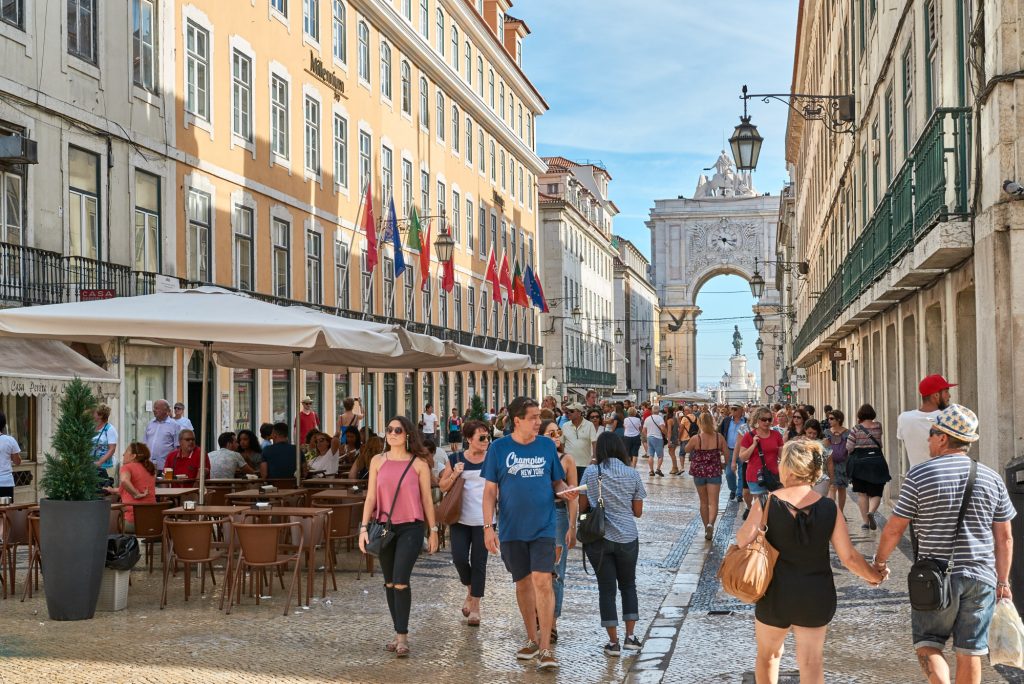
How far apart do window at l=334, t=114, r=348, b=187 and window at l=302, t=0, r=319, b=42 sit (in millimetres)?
2275

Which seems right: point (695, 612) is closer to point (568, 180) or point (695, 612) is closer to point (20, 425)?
point (20, 425)

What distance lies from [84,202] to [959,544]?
16.7 metres

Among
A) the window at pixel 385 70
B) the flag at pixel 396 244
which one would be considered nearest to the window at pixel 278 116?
the flag at pixel 396 244

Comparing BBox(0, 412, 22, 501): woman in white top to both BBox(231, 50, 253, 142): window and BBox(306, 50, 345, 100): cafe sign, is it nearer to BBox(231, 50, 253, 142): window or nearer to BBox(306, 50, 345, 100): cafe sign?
BBox(231, 50, 253, 142): window

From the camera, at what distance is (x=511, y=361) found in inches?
773

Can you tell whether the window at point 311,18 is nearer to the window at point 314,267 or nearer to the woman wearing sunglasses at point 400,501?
the window at point 314,267

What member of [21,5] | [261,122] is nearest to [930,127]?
[21,5]

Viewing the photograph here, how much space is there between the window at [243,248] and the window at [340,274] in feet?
15.3

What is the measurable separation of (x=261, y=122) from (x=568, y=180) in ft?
153

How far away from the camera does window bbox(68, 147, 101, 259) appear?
1941 centimetres

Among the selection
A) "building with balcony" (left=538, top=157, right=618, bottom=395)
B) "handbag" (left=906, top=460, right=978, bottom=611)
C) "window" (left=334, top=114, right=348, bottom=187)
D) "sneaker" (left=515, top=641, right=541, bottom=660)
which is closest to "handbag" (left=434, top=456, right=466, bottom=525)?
"sneaker" (left=515, top=641, right=541, bottom=660)

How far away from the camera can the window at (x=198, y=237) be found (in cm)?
2312

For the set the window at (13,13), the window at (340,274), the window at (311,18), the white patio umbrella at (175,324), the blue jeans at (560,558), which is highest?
the window at (311,18)

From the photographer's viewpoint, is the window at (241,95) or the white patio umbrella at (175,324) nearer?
the white patio umbrella at (175,324)
